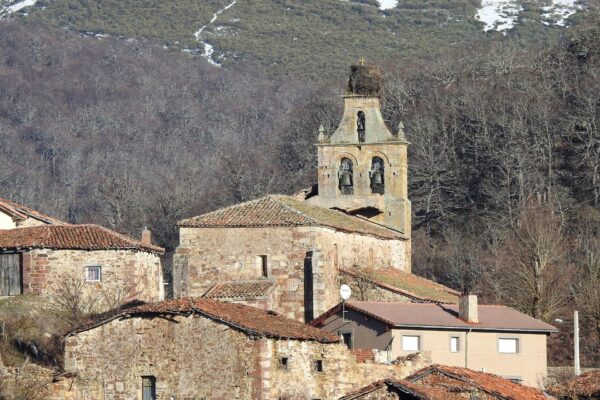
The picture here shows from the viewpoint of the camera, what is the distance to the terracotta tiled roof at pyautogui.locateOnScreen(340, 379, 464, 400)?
4278 cm

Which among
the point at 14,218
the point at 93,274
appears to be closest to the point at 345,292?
the point at 93,274

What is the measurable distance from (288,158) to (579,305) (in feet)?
191

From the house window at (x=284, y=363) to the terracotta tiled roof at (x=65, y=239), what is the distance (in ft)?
52.9

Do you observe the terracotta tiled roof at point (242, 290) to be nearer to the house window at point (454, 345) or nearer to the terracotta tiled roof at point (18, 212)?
the house window at point (454, 345)

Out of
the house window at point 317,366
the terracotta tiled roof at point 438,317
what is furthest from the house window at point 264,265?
the house window at point 317,366

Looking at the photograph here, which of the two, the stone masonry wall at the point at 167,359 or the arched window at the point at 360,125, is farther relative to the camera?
the arched window at the point at 360,125

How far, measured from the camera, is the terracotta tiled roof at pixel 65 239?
62.8m

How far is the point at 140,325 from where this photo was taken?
4838cm

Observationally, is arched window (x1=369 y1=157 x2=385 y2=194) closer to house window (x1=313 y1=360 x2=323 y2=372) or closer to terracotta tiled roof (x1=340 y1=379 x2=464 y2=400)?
house window (x1=313 y1=360 x2=323 y2=372)

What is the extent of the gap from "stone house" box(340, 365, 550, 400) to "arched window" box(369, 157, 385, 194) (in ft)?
84.3

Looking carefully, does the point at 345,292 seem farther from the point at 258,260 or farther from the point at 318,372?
the point at 318,372

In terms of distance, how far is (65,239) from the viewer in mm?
63344

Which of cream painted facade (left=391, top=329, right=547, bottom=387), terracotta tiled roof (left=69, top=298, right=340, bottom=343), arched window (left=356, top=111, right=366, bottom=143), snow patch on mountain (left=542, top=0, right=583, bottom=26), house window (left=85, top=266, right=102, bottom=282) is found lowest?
cream painted facade (left=391, top=329, right=547, bottom=387)

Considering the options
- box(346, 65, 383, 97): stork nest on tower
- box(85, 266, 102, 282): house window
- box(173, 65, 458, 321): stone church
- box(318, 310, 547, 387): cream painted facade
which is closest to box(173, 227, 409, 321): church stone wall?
box(173, 65, 458, 321): stone church
